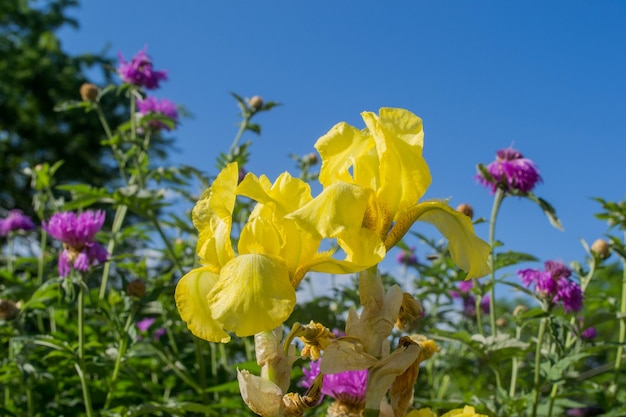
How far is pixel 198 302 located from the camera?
94 cm

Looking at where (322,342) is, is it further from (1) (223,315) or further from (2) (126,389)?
(2) (126,389)

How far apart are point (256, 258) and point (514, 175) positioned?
200 cm

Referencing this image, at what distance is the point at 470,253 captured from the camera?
35.5 inches

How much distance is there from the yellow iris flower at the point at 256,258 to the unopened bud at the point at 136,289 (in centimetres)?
129

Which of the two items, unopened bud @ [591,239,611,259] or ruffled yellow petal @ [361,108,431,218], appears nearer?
ruffled yellow petal @ [361,108,431,218]

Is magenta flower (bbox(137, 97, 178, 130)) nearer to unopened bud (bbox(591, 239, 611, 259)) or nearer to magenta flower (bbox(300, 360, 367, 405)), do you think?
unopened bud (bbox(591, 239, 611, 259))

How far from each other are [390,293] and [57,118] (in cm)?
1990

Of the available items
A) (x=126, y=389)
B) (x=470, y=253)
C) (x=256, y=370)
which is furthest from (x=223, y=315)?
(x=126, y=389)

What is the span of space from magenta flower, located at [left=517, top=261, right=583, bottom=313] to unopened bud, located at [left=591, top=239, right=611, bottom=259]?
35 centimetres

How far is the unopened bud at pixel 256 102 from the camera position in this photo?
334cm

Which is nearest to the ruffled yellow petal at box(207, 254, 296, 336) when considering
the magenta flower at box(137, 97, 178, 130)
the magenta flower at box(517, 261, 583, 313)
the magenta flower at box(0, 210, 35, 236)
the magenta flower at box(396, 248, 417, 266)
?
the magenta flower at box(517, 261, 583, 313)

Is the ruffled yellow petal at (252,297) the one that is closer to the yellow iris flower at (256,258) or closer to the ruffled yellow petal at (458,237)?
the yellow iris flower at (256,258)

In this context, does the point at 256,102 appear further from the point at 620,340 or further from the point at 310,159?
the point at 620,340

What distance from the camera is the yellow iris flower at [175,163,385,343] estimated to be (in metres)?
0.81
